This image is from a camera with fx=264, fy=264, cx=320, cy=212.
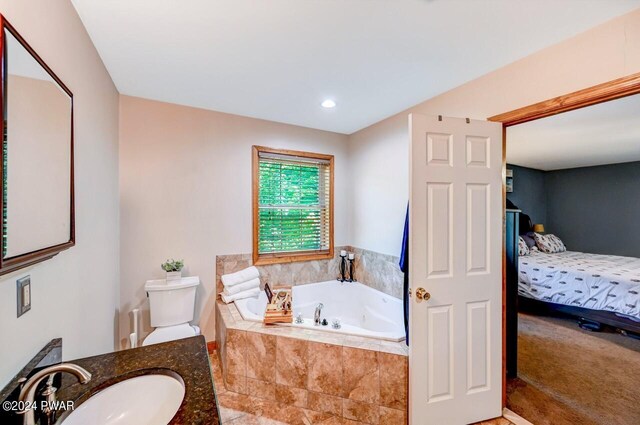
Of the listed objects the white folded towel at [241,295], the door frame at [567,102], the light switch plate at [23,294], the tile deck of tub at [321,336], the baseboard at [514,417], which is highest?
the door frame at [567,102]

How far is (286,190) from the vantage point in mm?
3303

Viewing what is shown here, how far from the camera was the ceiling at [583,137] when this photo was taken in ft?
8.87

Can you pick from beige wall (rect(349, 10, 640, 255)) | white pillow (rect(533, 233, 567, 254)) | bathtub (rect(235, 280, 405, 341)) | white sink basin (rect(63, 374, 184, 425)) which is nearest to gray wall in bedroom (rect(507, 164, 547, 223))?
white pillow (rect(533, 233, 567, 254))

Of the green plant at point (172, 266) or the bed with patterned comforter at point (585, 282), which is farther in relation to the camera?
the bed with patterned comforter at point (585, 282)

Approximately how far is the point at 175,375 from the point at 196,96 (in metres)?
2.29

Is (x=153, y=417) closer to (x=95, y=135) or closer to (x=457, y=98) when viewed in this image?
(x=95, y=135)

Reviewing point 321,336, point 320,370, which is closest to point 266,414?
point 320,370

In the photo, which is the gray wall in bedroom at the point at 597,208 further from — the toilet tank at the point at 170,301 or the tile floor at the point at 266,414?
the toilet tank at the point at 170,301

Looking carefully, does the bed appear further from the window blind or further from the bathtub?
the window blind

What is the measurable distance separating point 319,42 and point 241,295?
2.31 m

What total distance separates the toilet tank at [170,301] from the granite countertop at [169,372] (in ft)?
4.05

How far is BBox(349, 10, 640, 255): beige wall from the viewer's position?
142cm

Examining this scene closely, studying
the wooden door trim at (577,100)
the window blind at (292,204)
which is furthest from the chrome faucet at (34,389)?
the wooden door trim at (577,100)

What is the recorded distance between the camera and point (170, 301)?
235 centimetres
